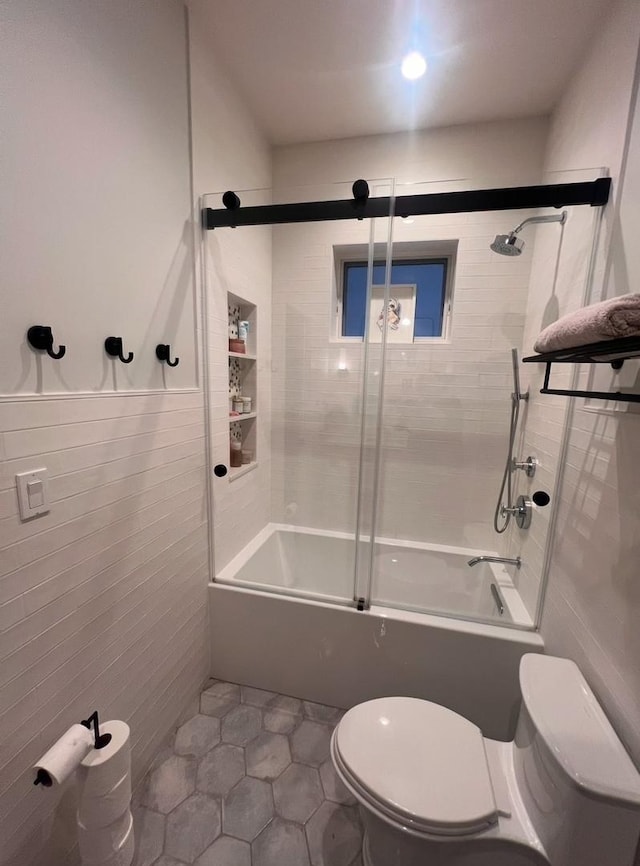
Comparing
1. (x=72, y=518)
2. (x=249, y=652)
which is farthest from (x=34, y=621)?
(x=249, y=652)

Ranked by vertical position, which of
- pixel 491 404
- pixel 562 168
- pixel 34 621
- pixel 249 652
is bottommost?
pixel 249 652

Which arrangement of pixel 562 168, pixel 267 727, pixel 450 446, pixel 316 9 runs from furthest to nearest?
pixel 450 446, pixel 562 168, pixel 267 727, pixel 316 9

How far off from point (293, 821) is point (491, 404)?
2.02 m

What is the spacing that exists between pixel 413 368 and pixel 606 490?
4.06 ft

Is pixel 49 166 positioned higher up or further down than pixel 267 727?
higher up

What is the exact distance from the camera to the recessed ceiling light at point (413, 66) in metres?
1.51

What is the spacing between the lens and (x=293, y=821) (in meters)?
1.21

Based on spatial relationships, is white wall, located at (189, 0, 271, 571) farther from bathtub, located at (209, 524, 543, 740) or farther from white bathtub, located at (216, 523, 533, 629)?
bathtub, located at (209, 524, 543, 740)

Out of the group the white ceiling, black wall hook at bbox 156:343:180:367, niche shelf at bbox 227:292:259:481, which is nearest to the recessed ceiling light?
the white ceiling

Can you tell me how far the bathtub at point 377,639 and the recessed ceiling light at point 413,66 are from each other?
2.41 meters

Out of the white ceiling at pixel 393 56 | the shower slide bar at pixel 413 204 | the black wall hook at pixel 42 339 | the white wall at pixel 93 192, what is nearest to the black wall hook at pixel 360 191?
the shower slide bar at pixel 413 204

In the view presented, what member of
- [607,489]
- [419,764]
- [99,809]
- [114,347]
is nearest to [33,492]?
[114,347]

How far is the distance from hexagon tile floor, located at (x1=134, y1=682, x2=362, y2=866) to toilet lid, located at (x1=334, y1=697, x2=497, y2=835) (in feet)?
1.52

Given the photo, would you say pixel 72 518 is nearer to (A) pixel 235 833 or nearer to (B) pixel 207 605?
(B) pixel 207 605
